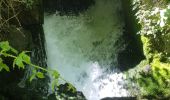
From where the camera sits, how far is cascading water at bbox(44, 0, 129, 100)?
691cm

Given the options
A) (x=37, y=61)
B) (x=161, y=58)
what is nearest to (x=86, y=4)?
(x=37, y=61)

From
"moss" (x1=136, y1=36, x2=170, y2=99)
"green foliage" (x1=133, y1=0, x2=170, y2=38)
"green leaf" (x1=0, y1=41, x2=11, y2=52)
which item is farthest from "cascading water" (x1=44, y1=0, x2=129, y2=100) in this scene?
"green leaf" (x1=0, y1=41, x2=11, y2=52)

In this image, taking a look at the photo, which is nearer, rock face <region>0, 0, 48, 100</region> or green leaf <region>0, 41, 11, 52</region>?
green leaf <region>0, 41, 11, 52</region>

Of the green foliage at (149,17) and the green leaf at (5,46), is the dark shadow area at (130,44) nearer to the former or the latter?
the green foliage at (149,17)

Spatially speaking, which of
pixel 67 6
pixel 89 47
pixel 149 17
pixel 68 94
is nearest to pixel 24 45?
pixel 68 94

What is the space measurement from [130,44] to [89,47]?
0.96m

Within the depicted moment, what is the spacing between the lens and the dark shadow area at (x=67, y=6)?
28.9 ft

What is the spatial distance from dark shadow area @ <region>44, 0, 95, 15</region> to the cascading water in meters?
0.17

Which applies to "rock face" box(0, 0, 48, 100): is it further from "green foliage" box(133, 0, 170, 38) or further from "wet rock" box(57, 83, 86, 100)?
"green foliage" box(133, 0, 170, 38)

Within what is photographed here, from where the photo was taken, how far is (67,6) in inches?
354

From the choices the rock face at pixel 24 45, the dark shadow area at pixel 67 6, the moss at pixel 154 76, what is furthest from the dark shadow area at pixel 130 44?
the rock face at pixel 24 45

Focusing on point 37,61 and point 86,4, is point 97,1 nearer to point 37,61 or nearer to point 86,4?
point 86,4

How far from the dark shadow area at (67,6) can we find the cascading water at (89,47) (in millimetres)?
166

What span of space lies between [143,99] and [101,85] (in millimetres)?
1153
